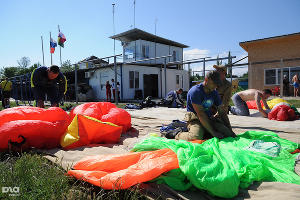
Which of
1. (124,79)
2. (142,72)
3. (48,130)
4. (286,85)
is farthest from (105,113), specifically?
(286,85)

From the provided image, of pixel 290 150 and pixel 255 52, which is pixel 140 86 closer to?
pixel 255 52

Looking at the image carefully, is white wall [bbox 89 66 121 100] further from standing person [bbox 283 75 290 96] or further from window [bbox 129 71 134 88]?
standing person [bbox 283 75 290 96]

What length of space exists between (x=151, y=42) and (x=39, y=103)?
16.2 metres

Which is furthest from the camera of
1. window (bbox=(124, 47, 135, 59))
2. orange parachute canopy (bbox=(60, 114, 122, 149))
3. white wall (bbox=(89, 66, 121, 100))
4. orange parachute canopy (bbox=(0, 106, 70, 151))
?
window (bbox=(124, 47, 135, 59))

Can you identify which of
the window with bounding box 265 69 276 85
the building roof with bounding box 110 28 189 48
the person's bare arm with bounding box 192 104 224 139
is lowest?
the person's bare arm with bounding box 192 104 224 139

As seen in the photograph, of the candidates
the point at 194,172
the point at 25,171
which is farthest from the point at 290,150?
the point at 25,171

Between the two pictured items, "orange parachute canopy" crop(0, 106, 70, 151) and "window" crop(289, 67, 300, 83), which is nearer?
"orange parachute canopy" crop(0, 106, 70, 151)

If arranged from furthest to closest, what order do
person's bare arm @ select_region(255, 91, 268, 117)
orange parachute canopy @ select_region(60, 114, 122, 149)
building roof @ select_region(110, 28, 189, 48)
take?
building roof @ select_region(110, 28, 189, 48) < person's bare arm @ select_region(255, 91, 268, 117) < orange parachute canopy @ select_region(60, 114, 122, 149)

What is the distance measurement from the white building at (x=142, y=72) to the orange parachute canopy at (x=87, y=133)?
9155 millimetres

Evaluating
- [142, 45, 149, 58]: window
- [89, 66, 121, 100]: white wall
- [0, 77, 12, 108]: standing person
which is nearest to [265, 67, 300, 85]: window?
[142, 45, 149, 58]: window

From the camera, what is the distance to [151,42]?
1941 cm

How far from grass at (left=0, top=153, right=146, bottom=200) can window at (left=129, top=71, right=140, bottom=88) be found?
13407mm

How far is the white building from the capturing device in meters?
14.8

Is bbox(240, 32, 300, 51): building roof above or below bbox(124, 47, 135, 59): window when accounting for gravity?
below
